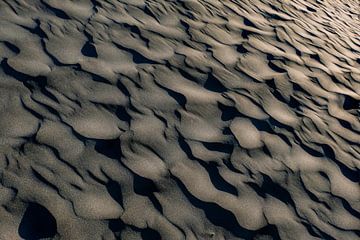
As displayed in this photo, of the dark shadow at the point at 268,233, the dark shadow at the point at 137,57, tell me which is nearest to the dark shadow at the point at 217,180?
the dark shadow at the point at 268,233

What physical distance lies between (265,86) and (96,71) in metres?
1.37

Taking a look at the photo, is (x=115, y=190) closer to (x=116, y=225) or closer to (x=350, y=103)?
(x=116, y=225)

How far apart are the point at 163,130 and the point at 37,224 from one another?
38.3 inches

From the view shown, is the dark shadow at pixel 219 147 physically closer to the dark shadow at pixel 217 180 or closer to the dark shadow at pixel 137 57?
the dark shadow at pixel 217 180

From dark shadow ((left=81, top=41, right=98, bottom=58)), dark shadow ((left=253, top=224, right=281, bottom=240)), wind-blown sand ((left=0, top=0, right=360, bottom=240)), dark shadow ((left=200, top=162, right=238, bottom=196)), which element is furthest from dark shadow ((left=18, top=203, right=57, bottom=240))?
dark shadow ((left=81, top=41, right=98, bottom=58))

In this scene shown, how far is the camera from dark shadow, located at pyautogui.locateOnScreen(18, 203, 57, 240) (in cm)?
196

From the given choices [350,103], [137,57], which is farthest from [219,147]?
[350,103]

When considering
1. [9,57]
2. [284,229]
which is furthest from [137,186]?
[9,57]

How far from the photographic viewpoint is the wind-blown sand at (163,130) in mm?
2189

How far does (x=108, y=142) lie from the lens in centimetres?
250

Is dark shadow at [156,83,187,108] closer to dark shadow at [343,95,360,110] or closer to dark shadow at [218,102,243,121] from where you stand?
dark shadow at [218,102,243,121]

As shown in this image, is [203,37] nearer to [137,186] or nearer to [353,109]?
→ [353,109]

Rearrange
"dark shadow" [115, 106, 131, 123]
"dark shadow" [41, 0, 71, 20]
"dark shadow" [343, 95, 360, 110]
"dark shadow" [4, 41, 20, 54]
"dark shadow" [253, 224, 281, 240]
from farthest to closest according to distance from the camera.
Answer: "dark shadow" [343, 95, 360, 110]
"dark shadow" [41, 0, 71, 20]
"dark shadow" [4, 41, 20, 54]
"dark shadow" [115, 106, 131, 123]
"dark shadow" [253, 224, 281, 240]

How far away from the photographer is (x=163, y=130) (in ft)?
8.88
